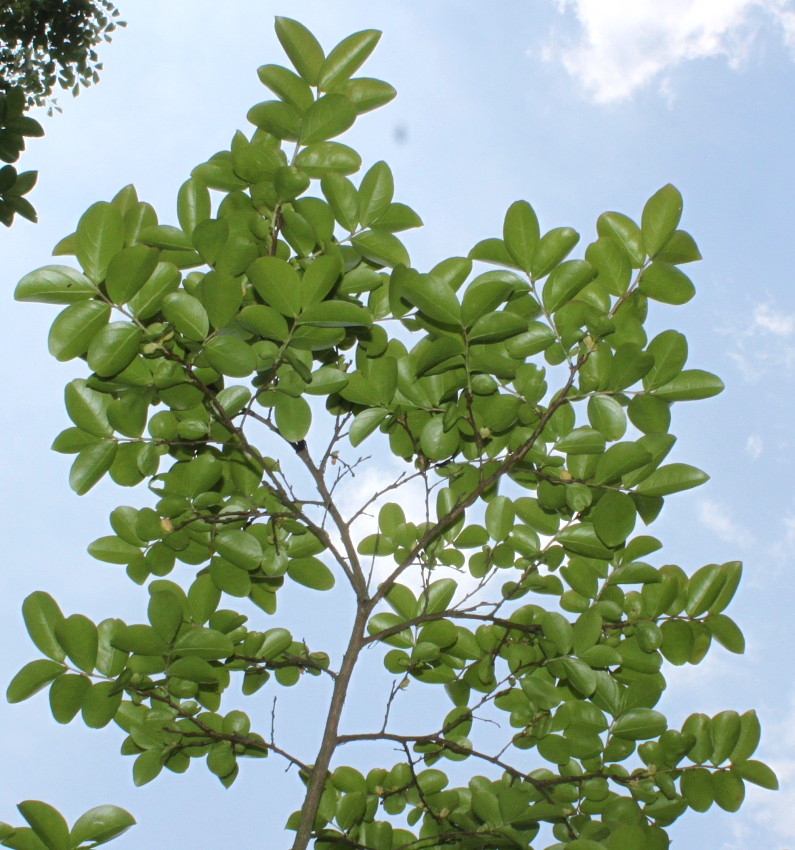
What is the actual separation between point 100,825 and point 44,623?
36 cm

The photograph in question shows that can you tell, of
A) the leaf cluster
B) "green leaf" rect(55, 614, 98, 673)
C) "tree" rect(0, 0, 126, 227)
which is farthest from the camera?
"tree" rect(0, 0, 126, 227)

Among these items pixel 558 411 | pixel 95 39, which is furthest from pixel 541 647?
pixel 95 39

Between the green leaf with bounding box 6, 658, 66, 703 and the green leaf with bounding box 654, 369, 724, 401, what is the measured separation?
48.5 inches

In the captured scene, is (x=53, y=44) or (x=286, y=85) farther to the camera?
(x=53, y=44)

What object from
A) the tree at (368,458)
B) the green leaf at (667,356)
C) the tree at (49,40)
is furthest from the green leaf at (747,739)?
the tree at (49,40)

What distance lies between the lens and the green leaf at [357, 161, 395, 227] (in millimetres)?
1411

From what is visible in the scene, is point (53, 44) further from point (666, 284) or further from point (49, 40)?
point (666, 284)

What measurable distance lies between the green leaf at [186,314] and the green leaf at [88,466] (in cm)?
30

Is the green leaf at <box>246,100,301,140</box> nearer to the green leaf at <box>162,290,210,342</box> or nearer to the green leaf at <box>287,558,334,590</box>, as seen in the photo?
the green leaf at <box>162,290,210,342</box>

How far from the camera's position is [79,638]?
4.47 ft

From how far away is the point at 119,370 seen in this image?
1.31 metres

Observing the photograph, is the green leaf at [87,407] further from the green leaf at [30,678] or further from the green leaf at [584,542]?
the green leaf at [584,542]

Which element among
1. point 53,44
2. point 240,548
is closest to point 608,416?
point 240,548

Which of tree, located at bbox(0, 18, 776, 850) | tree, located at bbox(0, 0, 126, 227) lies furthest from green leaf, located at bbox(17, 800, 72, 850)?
tree, located at bbox(0, 0, 126, 227)
